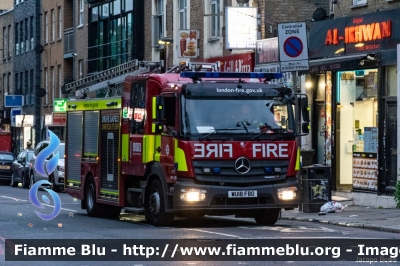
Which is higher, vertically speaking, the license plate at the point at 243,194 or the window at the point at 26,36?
the window at the point at 26,36

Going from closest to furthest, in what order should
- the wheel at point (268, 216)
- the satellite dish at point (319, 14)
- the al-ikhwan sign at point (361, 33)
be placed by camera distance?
the wheel at point (268, 216) < the al-ikhwan sign at point (361, 33) < the satellite dish at point (319, 14)

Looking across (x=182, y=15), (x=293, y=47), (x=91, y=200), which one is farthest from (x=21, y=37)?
(x=293, y=47)

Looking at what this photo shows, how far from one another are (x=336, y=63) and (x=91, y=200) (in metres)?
7.21

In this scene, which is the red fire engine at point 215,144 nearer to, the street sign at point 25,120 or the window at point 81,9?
the window at point 81,9

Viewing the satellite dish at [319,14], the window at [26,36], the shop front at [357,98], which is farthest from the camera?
the window at [26,36]

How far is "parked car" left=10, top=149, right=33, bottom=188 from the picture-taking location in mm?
43500

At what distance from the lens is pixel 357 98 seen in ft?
91.8

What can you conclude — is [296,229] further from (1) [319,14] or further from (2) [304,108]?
(1) [319,14]

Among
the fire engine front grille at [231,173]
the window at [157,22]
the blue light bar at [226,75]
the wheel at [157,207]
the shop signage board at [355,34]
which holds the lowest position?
the wheel at [157,207]

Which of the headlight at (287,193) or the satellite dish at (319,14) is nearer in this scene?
the headlight at (287,193)

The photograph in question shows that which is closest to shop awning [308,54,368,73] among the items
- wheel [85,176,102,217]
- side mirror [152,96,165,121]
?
wheel [85,176,102,217]

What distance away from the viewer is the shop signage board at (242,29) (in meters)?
33.3

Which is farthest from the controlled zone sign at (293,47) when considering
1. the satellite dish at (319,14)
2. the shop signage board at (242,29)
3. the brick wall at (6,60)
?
the brick wall at (6,60)

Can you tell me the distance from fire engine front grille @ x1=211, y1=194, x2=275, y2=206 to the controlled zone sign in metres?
4.22
